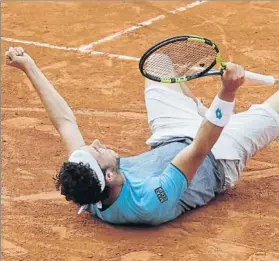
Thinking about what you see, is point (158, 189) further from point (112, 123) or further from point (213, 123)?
point (112, 123)

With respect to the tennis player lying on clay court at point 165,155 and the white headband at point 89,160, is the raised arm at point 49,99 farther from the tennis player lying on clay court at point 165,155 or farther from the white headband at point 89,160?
the white headband at point 89,160

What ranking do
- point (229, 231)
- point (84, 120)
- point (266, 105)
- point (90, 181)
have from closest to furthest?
point (90, 181) < point (229, 231) < point (266, 105) < point (84, 120)

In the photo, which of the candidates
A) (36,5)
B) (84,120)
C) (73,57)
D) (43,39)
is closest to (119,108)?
(84,120)

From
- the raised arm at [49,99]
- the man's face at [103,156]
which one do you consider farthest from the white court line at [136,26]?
the man's face at [103,156]

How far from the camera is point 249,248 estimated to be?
236 inches

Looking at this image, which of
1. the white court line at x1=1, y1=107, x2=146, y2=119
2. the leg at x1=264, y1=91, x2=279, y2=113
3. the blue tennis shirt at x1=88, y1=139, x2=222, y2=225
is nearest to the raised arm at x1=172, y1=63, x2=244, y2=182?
the blue tennis shirt at x1=88, y1=139, x2=222, y2=225

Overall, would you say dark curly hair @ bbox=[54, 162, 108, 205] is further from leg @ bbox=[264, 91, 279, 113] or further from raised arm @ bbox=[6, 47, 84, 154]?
leg @ bbox=[264, 91, 279, 113]

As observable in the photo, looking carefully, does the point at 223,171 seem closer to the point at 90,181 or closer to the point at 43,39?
the point at 90,181

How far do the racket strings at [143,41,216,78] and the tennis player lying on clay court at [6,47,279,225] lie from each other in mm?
362

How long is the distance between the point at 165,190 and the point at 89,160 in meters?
0.53

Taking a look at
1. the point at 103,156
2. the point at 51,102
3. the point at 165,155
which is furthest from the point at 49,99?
the point at 165,155

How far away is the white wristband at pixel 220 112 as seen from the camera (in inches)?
228

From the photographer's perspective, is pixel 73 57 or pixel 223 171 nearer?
pixel 223 171

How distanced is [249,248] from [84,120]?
247 centimetres
